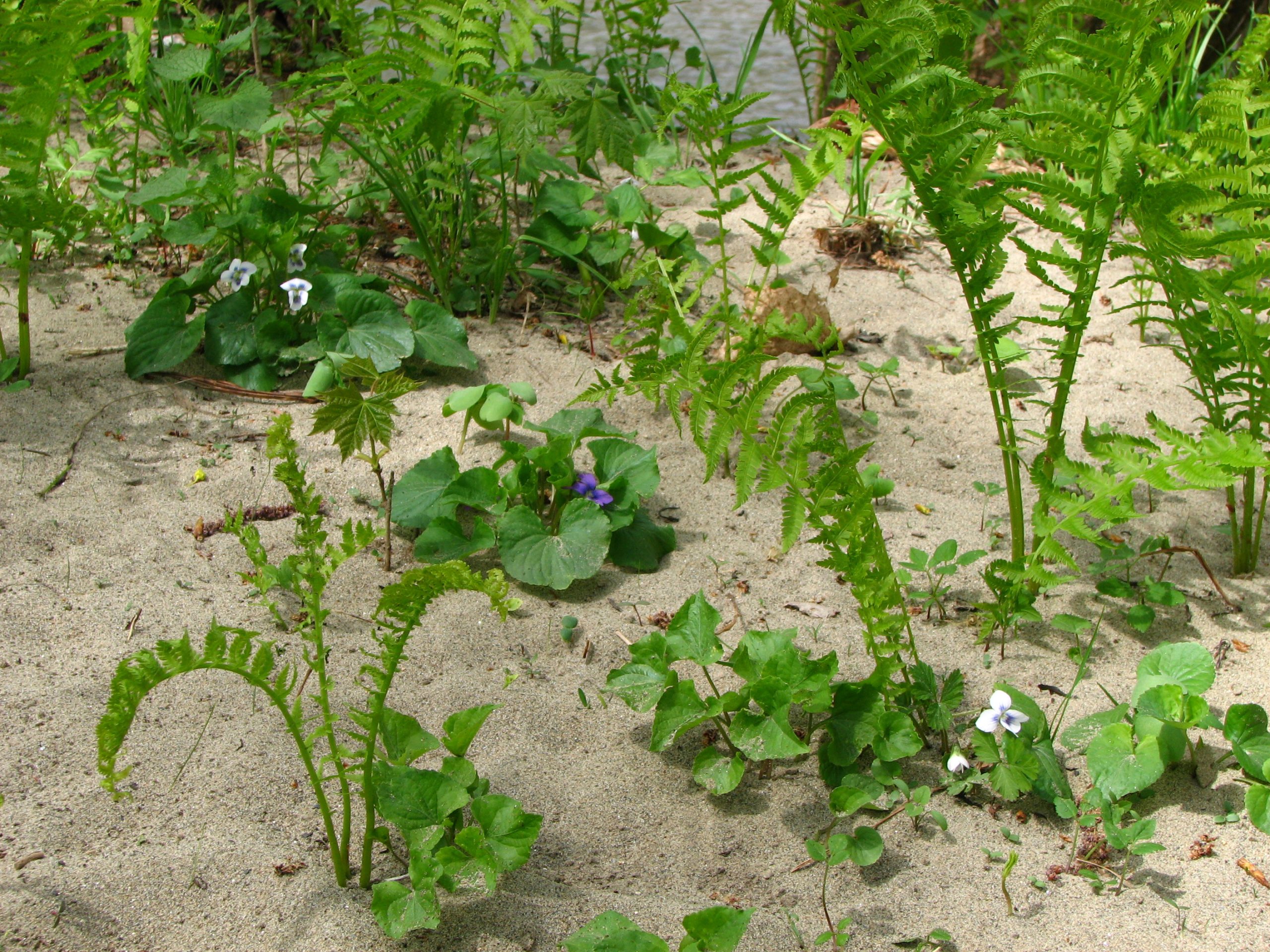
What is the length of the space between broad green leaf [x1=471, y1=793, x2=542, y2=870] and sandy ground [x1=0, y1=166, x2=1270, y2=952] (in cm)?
9

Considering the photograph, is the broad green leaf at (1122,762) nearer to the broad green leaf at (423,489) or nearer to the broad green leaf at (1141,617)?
the broad green leaf at (1141,617)

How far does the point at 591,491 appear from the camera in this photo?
239 cm

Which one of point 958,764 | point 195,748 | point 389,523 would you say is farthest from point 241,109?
point 958,764

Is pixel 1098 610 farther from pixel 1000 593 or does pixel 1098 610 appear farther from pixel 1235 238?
pixel 1235 238

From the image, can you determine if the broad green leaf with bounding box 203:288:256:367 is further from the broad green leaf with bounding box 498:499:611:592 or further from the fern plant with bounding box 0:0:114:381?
the broad green leaf with bounding box 498:499:611:592

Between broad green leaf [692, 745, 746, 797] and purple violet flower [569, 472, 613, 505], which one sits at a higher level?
purple violet flower [569, 472, 613, 505]

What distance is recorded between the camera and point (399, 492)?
2414 mm

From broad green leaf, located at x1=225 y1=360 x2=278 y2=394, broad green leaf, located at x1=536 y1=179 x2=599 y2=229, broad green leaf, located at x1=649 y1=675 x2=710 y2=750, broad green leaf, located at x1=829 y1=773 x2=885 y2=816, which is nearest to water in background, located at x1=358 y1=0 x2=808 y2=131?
broad green leaf, located at x1=536 y1=179 x2=599 y2=229

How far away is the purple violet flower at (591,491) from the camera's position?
237cm

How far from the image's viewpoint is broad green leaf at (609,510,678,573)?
2373 millimetres

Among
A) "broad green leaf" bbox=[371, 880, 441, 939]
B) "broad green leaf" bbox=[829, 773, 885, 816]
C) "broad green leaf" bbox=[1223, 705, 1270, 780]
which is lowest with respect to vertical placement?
"broad green leaf" bbox=[371, 880, 441, 939]

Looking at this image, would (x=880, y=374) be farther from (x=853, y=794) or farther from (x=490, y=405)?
(x=853, y=794)

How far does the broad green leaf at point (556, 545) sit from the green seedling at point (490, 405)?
0.29 metres

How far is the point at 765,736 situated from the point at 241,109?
84.8 inches
